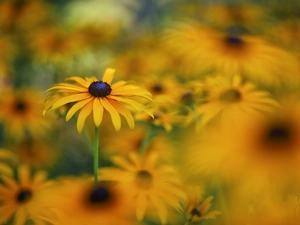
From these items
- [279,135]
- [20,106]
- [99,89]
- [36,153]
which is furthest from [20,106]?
[279,135]

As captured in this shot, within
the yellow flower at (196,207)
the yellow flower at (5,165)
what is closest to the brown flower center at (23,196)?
the yellow flower at (5,165)

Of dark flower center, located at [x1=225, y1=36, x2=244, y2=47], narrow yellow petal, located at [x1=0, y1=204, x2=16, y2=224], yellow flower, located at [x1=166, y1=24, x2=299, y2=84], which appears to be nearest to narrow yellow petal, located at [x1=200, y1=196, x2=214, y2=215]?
narrow yellow petal, located at [x1=0, y1=204, x2=16, y2=224]

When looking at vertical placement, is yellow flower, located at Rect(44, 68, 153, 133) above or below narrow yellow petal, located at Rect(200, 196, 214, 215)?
above

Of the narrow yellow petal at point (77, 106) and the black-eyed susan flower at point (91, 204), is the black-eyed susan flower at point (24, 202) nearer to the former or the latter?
the black-eyed susan flower at point (91, 204)

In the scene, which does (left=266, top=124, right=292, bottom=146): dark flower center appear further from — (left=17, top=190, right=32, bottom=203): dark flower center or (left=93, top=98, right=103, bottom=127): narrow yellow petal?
(left=17, top=190, right=32, bottom=203): dark flower center

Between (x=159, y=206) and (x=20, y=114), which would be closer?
(x=159, y=206)

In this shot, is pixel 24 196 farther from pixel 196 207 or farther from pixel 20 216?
pixel 196 207
